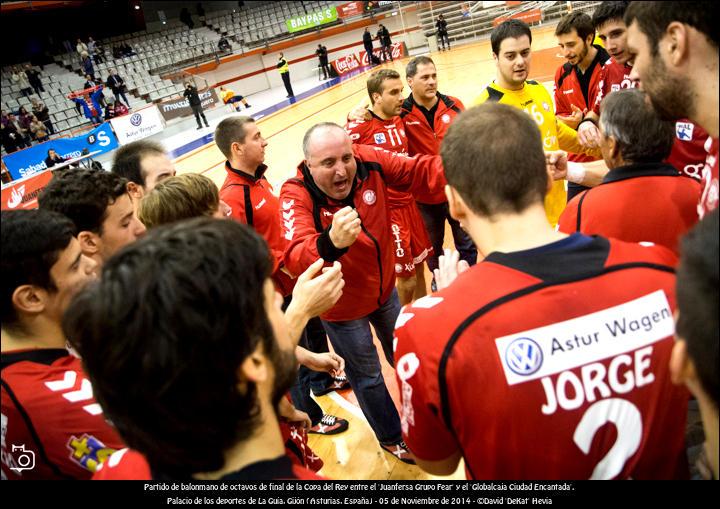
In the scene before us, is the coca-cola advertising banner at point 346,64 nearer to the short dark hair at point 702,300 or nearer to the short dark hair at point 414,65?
the short dark hair at point 414,65

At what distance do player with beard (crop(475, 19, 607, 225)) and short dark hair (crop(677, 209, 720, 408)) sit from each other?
2955 millimetres

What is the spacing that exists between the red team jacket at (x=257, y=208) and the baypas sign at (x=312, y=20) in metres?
26.9

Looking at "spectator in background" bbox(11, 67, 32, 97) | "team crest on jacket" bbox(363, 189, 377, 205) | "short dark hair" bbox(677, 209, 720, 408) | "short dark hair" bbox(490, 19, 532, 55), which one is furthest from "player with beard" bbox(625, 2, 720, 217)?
"spectator in background" bbox(11, 67, 32, 97)

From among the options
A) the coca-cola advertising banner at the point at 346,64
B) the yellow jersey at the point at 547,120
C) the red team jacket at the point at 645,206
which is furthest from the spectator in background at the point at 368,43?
the red team jacket at the point at 645,206

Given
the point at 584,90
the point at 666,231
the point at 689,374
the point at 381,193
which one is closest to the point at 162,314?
the point at 689,374

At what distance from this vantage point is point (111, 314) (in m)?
A: 0.89

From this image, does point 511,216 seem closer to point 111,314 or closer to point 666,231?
point 666,231

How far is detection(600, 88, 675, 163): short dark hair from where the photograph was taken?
1.78m

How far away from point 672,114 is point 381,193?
1658 millimetres

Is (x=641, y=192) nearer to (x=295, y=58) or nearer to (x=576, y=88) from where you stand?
(x=576, y=88)

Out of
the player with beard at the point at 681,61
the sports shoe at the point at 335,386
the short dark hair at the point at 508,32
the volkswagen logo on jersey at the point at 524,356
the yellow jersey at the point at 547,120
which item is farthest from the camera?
the sports shoe at the point at 335,386

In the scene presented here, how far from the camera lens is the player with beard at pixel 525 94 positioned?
3602mm

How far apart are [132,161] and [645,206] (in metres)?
3.16

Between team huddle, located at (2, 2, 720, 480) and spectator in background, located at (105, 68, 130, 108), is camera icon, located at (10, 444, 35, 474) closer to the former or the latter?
team huddle, located at (2, 2, 720, 480)
